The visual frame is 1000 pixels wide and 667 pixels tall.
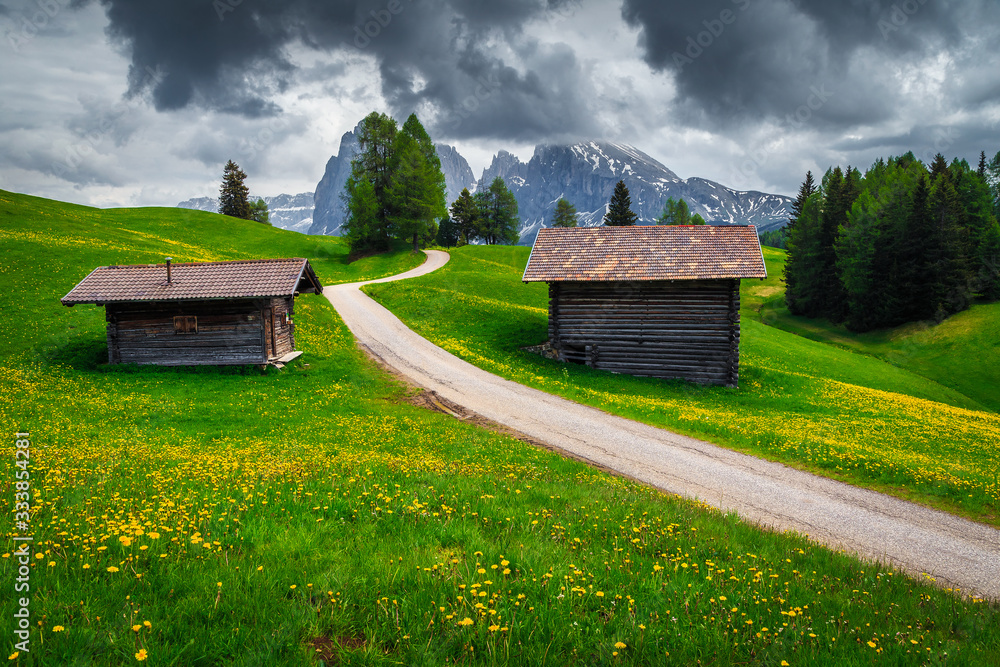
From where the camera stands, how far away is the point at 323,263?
6450 cm

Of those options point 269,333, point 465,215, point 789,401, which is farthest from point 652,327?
point 465,215

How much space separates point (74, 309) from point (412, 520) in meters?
33.8

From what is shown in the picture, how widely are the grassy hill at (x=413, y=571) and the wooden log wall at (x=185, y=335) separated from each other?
35.8 ft

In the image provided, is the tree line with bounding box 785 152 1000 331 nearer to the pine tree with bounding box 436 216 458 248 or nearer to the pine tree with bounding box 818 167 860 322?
the pine tree with bounding box 818 167 860 322

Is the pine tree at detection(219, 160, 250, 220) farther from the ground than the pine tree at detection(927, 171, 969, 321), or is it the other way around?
the pine tree at detection(219, 160, 250, 220)

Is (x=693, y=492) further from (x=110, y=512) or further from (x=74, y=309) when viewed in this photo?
(x=74, y=309)

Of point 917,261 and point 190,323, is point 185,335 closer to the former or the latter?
point 190,323

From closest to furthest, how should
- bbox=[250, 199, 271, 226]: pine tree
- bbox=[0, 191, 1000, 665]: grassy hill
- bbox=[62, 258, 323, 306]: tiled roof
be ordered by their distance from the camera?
bbox=[0, 191, 1000, 665]: grassy hill
bbox=[62, 258, 323, 306]: tiled roof
bbox=[250, 199, 271, 226]: pine tree

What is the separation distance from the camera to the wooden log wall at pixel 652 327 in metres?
29.3

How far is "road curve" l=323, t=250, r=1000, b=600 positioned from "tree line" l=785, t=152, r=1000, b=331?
5578 centimetres

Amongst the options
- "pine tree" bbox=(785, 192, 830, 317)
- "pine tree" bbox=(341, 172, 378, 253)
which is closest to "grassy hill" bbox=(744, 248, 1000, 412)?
"pine tree" bbox=(785, 192, 830, 317)

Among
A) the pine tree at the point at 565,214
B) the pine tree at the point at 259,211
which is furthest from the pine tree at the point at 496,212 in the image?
the pine tree at the point at 259,211

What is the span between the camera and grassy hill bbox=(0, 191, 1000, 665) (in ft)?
15.1

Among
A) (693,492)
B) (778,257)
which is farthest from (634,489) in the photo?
(778,257)
